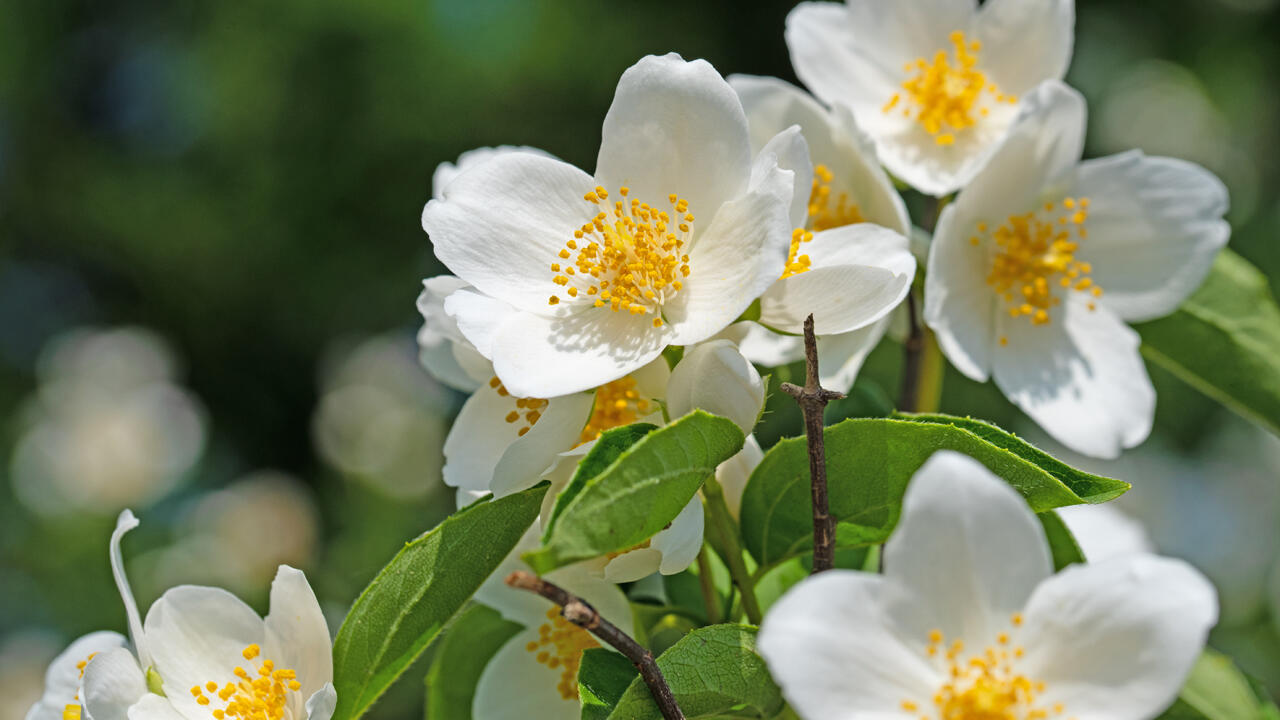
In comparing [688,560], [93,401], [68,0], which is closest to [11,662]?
[93,401]

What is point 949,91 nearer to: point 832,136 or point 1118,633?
point 832,136

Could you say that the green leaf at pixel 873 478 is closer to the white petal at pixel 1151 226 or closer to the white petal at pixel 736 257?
the white petal at pixel 736 257

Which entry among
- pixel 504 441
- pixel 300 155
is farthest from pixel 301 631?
pixel 300 155

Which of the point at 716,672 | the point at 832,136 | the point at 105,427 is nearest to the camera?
the point at 716,672

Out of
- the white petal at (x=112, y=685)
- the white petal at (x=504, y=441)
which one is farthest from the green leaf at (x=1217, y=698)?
the white petal at (x=112, y=685)

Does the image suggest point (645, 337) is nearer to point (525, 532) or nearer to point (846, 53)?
point (525, 532)

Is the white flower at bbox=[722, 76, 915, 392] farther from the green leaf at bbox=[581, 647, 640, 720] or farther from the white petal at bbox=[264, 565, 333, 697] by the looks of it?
the white petal at bbox=[264, 565, 333, 697]
